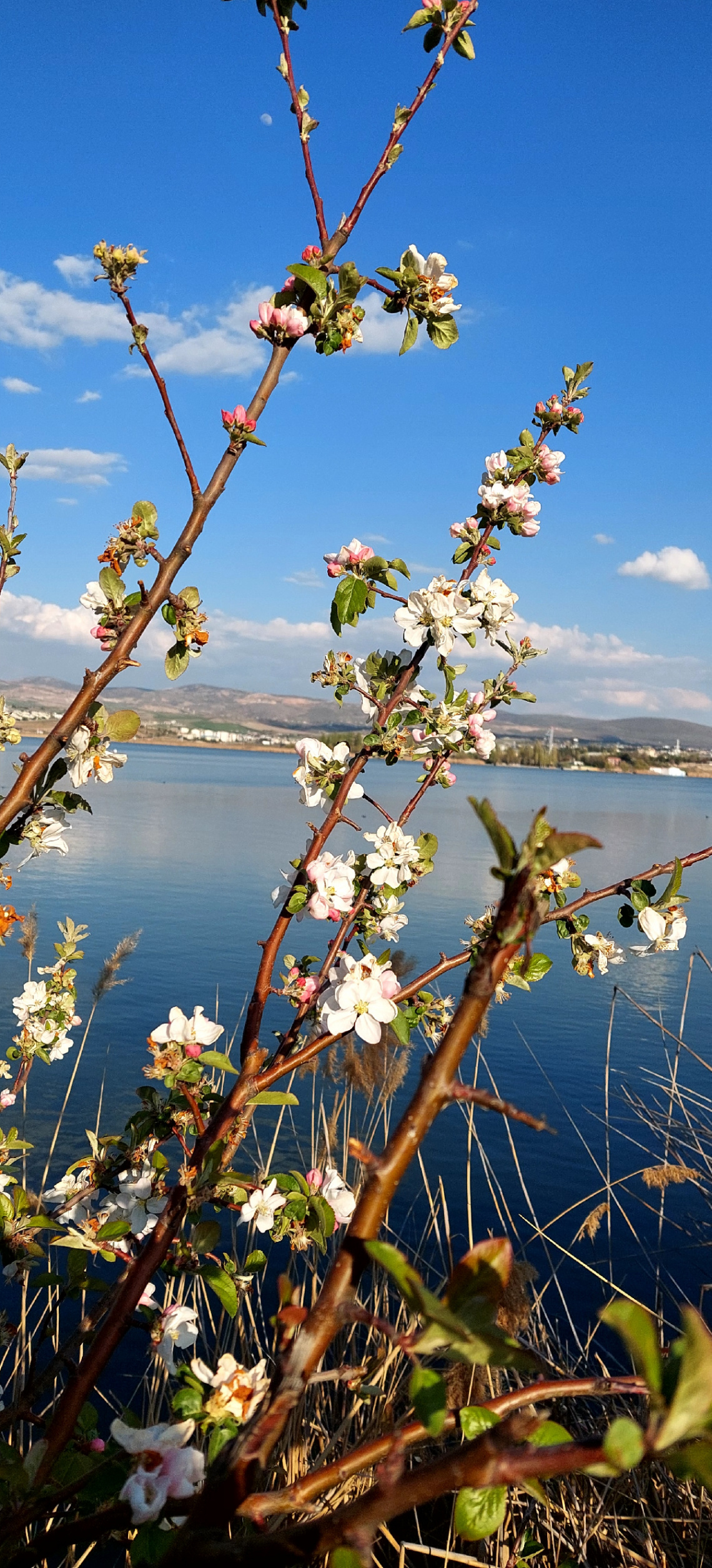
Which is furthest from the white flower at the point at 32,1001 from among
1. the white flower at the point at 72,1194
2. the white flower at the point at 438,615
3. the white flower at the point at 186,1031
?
the white flower at the point at 438,615

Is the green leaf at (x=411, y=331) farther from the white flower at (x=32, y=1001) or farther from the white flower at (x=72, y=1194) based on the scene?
the white flower at (x=32, y=1001)

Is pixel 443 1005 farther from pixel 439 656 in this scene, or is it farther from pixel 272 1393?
pixel 272 1393

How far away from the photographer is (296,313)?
136cm

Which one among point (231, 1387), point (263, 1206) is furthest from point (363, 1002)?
point (231, 1387)

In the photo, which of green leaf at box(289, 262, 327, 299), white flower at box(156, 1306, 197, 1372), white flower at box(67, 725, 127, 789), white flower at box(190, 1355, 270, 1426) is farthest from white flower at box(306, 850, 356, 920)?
green leaf at box(289, 262, 327, 299)

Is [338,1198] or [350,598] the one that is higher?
[350,598]

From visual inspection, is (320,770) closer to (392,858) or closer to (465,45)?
(392,858)

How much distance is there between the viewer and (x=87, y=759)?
148 cm

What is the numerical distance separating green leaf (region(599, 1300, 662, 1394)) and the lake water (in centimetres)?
220

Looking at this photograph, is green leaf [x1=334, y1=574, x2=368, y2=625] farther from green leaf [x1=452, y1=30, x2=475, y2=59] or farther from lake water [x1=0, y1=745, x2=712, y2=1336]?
lake water [x1=0, y1=745, x2=712, y2=1336]

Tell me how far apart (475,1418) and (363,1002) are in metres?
0.66

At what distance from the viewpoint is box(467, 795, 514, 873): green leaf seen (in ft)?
1.84

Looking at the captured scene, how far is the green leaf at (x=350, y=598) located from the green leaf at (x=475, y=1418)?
1.29m

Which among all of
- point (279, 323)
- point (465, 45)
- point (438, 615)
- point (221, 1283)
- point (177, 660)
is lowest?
point (221, 1283)
